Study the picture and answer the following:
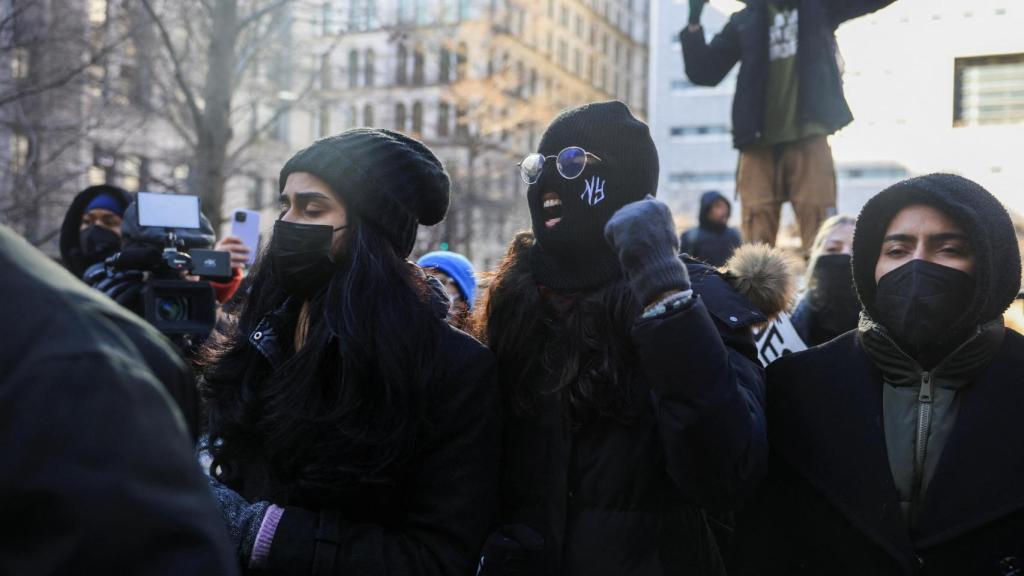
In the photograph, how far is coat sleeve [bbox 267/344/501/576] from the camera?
93.3 inches

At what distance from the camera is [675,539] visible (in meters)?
2.53

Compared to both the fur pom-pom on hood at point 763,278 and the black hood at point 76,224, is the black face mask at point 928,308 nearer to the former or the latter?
the fur pom-pom on hood at point 763,278

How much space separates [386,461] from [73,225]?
13.4 ft

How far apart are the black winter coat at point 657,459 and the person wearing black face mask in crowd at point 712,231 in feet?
18.5

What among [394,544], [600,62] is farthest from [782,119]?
[600,62]

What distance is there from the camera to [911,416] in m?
2.69

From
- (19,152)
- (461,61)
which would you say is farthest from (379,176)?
(461,61)

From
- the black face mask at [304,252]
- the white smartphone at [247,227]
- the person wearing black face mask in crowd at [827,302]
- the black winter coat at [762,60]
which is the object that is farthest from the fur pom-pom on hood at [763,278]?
the white smartphone at [247,227]

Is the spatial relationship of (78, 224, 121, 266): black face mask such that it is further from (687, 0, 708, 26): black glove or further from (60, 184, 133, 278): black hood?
(687, 0, 708, 26): black glove

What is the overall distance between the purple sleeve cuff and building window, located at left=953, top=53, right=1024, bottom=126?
746 inches

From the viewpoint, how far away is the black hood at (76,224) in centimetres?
566

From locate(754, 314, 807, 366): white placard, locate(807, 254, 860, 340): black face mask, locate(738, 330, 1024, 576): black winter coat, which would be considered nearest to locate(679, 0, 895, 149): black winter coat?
locate(807, 254, 860, 340): black face mask

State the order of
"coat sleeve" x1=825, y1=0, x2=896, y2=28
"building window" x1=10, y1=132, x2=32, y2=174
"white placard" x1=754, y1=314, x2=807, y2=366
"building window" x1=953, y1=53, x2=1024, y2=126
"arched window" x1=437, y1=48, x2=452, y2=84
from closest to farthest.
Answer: "white placard" x1=754, y1=314, x2=807, y2=366
"coat sleeve" x1=825, y1=0, x2=896, y2=28
"building window" x1=10, y1=132, x2=32, y2=174
"building window" x1=953, y1=53, x2=1024, y2=126
"arched window" x1=437, y1=48, x2=452, y2=84

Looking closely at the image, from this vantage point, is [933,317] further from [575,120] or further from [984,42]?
[984,42]
